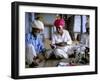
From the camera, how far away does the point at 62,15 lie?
4.83 ft

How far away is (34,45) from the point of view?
4.65ft

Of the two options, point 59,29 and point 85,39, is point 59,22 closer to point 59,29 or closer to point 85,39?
point 59,29

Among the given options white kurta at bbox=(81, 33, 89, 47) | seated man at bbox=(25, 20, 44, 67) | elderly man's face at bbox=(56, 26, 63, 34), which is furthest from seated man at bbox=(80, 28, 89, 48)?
seated man at bbox=(25, 20, 44, 67)

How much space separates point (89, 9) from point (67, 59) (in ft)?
0.95

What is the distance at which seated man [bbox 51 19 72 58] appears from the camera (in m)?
1.46

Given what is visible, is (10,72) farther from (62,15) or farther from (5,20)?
(62,15)

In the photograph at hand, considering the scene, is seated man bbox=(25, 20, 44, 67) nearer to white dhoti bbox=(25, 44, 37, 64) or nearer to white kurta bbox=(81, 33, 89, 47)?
white dhoti bbox=(25, 44, 37, 64)

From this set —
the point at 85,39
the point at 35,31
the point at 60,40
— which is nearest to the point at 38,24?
the point at 35,31

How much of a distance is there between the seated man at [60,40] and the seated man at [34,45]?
2.9 inches

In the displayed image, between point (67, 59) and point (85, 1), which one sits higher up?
point (85, 1)

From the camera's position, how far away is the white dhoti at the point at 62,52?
4.80ft

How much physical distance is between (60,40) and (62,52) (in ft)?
0.20

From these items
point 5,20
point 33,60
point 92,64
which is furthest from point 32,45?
point 92,64

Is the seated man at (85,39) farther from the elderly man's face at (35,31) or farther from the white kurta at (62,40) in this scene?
the elderly man's face at (35,31)
